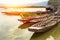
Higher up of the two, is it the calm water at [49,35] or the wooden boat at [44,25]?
the wooden boat at [44,25]

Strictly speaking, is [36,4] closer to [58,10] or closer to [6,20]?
[58,10]

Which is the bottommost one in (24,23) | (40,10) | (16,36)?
(16,36)

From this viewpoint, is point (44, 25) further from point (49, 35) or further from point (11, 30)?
point (11, 30)

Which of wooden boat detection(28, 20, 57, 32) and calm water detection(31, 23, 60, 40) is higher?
wooden boat detection(28, 20, 57, 32)

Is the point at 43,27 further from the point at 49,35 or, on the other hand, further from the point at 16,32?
the point at 16,32

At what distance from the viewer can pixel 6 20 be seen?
1.56 metres

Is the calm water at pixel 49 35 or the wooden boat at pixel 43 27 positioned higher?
the wooden boat at pixel 43 27

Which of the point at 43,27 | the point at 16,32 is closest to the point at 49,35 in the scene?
the point at 43,27

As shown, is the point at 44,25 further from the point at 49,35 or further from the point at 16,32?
the point at 16,32

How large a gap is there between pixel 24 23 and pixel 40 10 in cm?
22

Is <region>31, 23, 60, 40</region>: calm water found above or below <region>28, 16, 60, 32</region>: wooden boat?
below

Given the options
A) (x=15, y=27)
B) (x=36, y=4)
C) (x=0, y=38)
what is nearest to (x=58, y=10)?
(x=36, y=4)

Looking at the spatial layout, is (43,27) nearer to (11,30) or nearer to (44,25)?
(44,25)

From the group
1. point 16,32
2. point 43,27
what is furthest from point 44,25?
point 16,32
